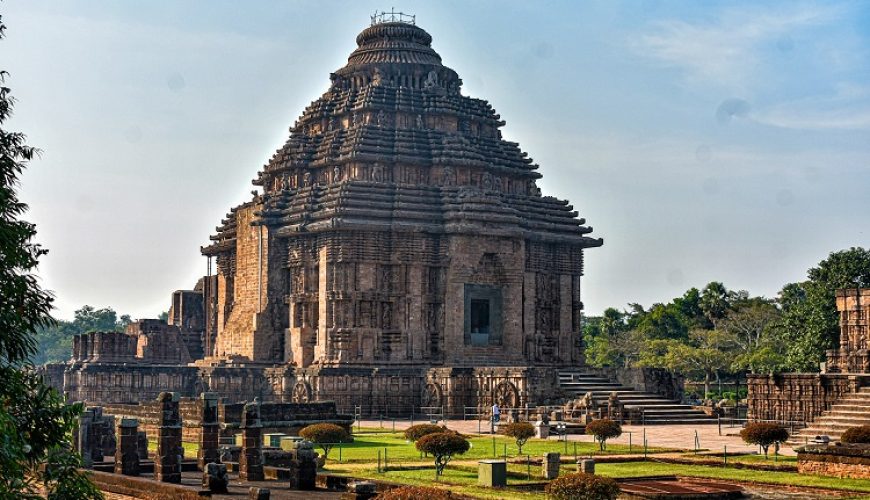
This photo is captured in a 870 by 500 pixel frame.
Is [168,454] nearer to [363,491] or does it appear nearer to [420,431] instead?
[363,491]

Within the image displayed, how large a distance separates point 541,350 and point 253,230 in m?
15.9

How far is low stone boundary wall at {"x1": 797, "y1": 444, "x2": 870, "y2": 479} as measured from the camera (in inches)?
1215

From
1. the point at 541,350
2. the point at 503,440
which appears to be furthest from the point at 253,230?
the point at 503,440

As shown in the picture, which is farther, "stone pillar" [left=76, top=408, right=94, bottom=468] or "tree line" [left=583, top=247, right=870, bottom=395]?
"tree line" [left=583, top=247, right=870, bottom=395]

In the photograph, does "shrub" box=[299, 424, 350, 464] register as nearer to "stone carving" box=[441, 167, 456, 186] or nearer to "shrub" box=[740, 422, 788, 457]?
"shrub" box=[740, 422, 788, 457]

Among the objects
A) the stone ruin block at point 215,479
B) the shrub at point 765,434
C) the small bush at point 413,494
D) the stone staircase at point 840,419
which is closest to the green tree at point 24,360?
the small bush at point 413,494

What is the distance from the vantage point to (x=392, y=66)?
6981 centimetres

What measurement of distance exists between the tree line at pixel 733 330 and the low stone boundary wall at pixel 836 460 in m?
33.5

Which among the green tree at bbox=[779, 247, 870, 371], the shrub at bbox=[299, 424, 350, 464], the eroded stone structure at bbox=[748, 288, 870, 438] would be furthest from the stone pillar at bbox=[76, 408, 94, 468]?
the green tree at bbox=[779, 247, 870, 371]

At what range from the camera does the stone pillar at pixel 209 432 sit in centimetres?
3088

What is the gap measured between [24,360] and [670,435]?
31.2 metres

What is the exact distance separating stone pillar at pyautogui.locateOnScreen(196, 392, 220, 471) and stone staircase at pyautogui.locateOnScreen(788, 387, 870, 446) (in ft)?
60.9

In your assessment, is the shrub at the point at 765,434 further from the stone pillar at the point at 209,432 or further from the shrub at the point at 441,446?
the stone pillar at the point at 209,432

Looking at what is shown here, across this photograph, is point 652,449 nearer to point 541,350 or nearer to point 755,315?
point 541,350
